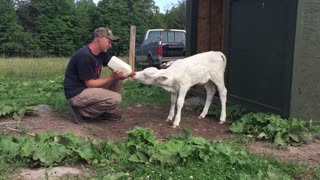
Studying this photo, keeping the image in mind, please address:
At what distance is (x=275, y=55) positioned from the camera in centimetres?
746

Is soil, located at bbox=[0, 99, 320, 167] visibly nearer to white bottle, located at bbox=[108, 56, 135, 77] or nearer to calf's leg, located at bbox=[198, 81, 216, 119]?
calf's leg, located at bbox=[198, 81, 216, 119]

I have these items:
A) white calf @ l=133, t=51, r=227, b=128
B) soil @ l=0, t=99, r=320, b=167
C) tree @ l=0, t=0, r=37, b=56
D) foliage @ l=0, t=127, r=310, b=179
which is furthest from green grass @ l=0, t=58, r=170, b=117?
tree @ l=0, t=0, r=37, b=56

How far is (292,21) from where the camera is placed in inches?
273

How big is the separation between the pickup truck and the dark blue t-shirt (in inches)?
408

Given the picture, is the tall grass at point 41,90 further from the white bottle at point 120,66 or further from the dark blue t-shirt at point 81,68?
the white bottle at point 120,66

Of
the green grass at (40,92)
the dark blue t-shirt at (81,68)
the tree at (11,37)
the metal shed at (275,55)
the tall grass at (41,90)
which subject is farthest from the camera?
the tree at (11,37)

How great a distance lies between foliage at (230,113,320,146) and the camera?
6102 millimetres

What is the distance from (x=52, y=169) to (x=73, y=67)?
8.43ft

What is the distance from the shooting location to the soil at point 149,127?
18.6 ft

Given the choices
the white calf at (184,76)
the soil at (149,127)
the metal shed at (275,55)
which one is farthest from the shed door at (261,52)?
the soil at (149,127)

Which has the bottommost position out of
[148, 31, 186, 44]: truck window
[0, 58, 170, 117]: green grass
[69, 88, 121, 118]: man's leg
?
[0, 58, 170, 117]: green grass

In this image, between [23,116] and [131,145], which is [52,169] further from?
[23,116]

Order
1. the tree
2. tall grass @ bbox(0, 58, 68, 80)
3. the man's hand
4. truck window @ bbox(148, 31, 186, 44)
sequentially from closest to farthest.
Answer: the man's hand < tall grass @ bbox(0, 58, 68, 80) < truck window @ bbox(148, 31, 186, 44) < the tree

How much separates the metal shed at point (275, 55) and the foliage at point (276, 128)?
0.49 m
